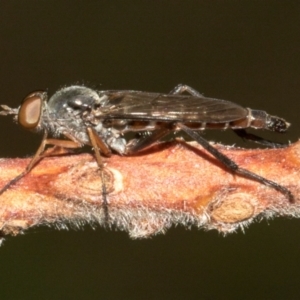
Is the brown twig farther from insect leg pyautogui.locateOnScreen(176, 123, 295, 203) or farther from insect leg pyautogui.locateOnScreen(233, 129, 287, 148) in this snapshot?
insect leg pyautogui.locateOnScreen(233, 129, 287, 148)

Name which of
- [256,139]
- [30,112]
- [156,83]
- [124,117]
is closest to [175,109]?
[124,117]

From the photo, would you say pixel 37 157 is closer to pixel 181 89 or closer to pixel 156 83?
pixel 181 89

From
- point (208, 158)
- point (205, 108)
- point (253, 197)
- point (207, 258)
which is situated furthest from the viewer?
point (207, 258)

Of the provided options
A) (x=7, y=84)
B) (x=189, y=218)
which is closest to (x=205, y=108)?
(x=189, y=218)

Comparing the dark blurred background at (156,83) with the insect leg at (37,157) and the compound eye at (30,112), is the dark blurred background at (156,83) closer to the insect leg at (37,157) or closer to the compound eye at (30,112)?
the compound eye at (30,112)

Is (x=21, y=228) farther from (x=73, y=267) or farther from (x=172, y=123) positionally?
(x=73, y=267)

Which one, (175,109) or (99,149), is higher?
(175,109)

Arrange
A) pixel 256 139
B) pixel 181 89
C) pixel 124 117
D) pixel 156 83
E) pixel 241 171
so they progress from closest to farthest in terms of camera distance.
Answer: pixel 241 171 < pixel 256 139 < pixel 124 117 < pixel 181 89 < pixel 156 83

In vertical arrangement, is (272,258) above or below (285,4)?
below
